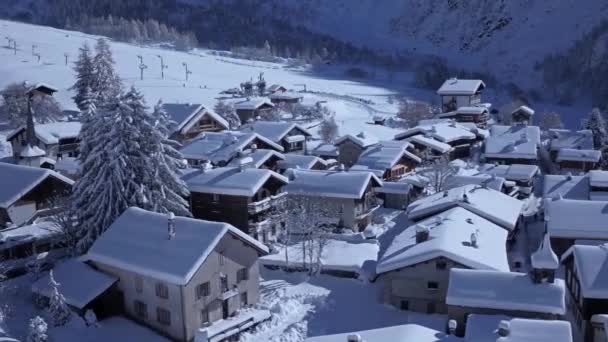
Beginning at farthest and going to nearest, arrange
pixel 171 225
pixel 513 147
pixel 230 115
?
pixel 230 115 → pixel 513 147 → pixel 171 225

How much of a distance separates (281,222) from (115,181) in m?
11.6

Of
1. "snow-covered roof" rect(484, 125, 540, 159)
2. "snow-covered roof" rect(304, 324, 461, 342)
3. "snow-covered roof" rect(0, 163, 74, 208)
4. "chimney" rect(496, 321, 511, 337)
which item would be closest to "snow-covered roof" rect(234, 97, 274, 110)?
"snow-covered roof" rect(484, 125, 540, 159)

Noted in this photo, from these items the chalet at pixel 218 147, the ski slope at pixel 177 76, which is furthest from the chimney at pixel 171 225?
the ski slope at pixel 177 76

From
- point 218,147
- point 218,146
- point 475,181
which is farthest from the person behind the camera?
point 218,146

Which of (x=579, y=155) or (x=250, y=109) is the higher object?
(x=250, y=109)

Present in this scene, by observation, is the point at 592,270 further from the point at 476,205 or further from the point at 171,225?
the point at 171,225

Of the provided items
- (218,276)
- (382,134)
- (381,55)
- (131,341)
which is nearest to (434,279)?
(218,276)

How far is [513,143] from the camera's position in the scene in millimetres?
60594

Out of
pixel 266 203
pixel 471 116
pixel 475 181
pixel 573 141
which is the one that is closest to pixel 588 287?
pixel 266 203

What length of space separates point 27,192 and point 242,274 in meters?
14.6

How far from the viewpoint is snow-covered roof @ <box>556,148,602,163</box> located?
187 ft

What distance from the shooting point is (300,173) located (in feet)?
142

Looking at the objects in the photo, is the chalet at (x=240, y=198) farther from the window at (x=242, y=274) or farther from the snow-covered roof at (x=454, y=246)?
the snow-covered roof at (x=454, y=246)

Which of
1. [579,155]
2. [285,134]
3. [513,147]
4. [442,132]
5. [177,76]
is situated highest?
[177,76]
